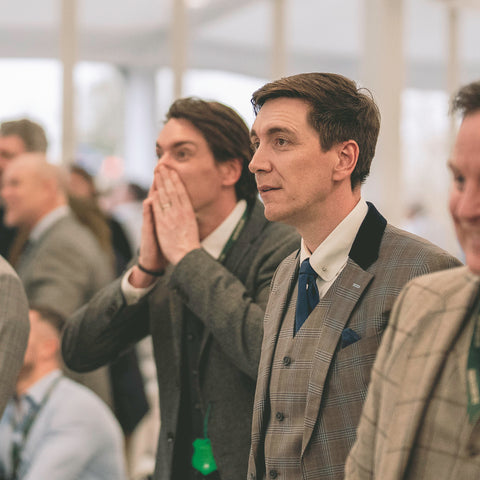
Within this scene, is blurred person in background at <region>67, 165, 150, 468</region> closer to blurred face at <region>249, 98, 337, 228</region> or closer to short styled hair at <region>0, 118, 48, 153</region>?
short styled hair at <region>0, 118, 48, 153</region>

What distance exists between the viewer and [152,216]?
1976mm

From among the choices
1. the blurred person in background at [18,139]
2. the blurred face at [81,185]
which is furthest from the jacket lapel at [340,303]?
the blurred face at [81,185]

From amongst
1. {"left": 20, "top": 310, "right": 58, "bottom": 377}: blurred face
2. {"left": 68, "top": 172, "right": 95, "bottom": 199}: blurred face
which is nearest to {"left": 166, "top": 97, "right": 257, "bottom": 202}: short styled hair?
{"left": 20, "top": 310, "right": 58, "bottom": 377}: blurred face

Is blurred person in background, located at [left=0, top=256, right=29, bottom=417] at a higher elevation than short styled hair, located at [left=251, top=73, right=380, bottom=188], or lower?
lower

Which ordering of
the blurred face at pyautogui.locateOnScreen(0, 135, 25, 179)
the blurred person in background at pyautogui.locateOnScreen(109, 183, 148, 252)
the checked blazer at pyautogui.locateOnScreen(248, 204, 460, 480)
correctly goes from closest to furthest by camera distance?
the checked blazer at pyautogui.locateOnScreen(248, 204, 460, 480) → the blurred face at pyautogui.locateOnScreen(0, 135, 25, 179) → the blurred person in background at pyautogui.locateOnScreen(109, 183, 148, 252)

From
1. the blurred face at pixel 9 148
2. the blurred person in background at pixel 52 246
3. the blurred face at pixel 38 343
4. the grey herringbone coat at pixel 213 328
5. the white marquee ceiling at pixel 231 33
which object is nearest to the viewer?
the grey herringbone coat at pixel 213 328

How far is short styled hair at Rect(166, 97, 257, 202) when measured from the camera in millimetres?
1953

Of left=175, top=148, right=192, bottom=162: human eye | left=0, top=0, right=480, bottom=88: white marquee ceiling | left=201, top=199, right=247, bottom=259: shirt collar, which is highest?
left=0, top=0, right=480, bottom=88: white marquee ceiling

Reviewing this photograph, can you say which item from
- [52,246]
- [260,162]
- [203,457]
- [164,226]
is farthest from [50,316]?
[260,162]

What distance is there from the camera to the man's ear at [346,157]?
1.47 m

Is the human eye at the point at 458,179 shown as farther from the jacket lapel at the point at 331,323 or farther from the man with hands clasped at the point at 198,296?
the man with hands clasped at the point at 198,296

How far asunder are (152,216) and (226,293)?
37cm

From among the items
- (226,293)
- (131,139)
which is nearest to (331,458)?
(226,293)

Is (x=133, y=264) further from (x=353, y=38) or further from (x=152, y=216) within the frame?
(x=353, y=38)
